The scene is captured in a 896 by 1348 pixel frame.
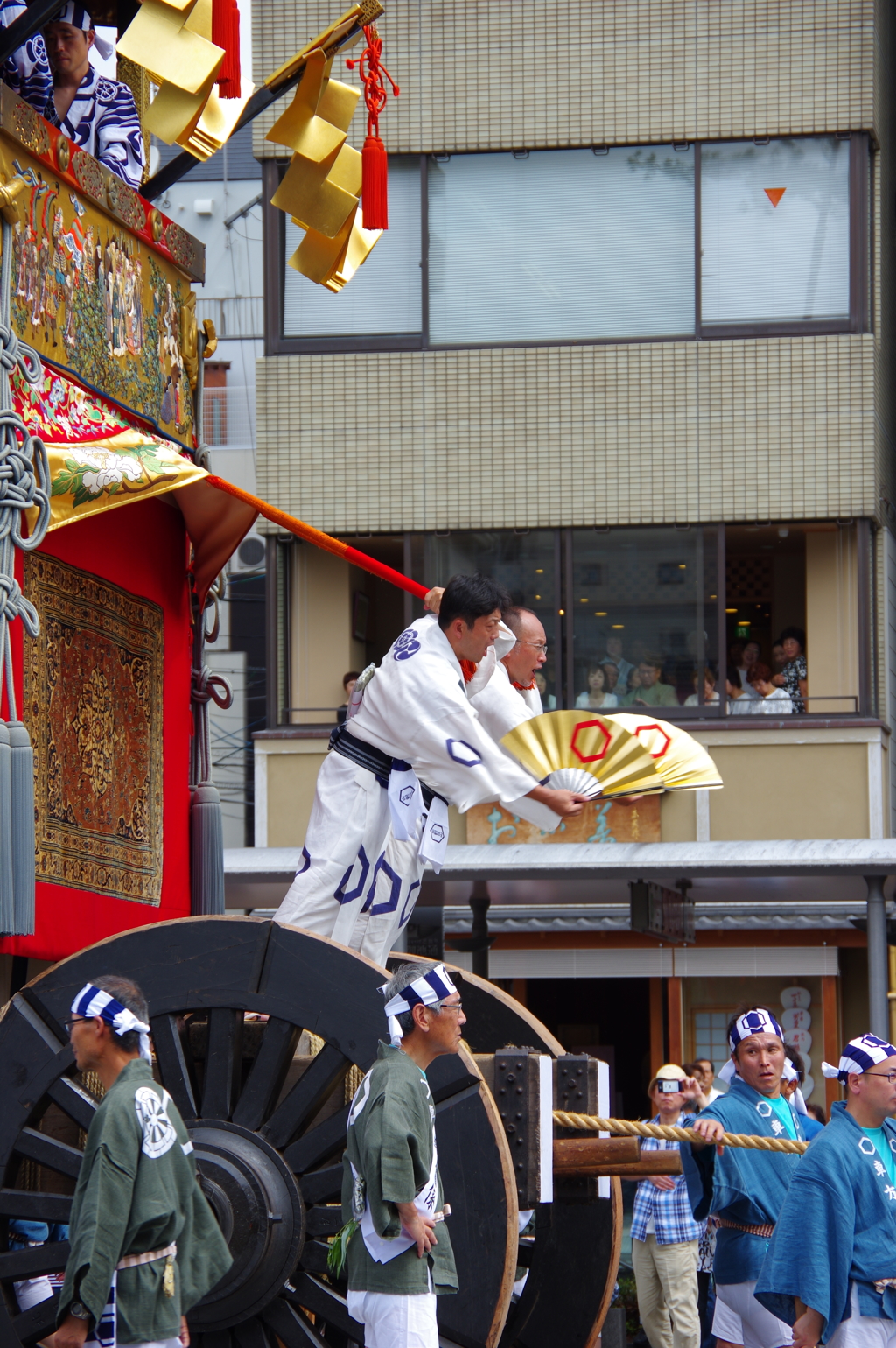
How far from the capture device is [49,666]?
537 centimetres

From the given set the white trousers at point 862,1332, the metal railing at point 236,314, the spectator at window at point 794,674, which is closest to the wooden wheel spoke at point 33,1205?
the white trousers at point 862,1332

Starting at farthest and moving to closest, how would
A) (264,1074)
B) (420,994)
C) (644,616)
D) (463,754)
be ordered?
(644,616)
(463,754)
(264,1074)
(420,994)

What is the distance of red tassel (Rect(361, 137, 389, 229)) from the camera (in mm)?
6383

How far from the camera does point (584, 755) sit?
22.3ft

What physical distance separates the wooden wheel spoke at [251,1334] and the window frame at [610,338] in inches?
508

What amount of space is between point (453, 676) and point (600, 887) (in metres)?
7.63

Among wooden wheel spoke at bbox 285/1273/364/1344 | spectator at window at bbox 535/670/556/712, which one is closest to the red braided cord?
wooden wheel spoke at bbox 285/1273/364/1344

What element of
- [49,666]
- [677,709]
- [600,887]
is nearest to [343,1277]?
[49,666]

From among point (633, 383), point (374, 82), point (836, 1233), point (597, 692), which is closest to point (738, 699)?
point (597, 692)

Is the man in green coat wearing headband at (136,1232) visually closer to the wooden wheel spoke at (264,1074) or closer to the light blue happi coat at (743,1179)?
the wooden wheel spoke at (264,1074)

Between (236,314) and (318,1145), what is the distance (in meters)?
18.4

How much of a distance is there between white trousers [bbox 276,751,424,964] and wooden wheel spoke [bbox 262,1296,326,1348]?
1146mm

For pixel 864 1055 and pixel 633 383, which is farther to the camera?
pixel 633 383

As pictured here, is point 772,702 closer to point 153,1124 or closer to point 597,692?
point 597,692
